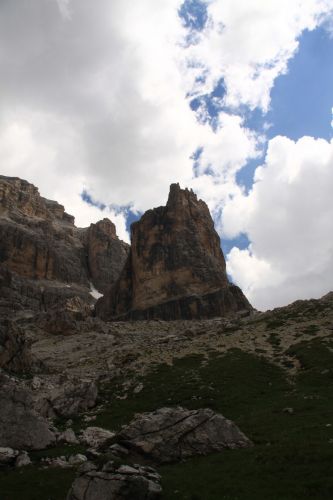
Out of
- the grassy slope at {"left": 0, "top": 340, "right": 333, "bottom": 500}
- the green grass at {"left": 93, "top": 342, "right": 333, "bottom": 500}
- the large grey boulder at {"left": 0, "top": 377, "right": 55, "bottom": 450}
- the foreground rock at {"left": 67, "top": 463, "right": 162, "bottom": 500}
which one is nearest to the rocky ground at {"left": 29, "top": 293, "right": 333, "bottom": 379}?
the green grass at {"left": 93, "top": 342, "right": 333, "bottom": 500}

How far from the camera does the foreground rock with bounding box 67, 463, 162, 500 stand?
1592 cm

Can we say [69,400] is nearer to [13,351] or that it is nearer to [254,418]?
[254,418]

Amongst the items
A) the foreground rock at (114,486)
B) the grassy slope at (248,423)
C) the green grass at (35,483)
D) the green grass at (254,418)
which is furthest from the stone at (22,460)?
the green grass at (254,418)

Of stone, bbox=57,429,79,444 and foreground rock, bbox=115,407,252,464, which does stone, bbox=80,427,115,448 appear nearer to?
stone, bbox=57,429,79,444

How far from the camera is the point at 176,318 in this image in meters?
116

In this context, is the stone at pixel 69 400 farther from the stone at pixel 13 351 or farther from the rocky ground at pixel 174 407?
the stone at pixel 13 351

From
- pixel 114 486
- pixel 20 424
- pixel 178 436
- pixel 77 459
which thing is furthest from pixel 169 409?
pixel 114 486

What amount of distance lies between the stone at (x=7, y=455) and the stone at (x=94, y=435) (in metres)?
4.54

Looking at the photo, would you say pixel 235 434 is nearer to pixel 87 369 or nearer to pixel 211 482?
pixel 211 482

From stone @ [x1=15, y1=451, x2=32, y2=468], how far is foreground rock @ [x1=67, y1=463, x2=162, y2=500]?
7.21 meters

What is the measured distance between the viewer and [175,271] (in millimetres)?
126750

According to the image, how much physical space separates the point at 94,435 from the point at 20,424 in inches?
179

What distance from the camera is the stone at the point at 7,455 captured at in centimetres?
2261

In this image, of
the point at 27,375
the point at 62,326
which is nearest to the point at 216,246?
the point at 62,326
